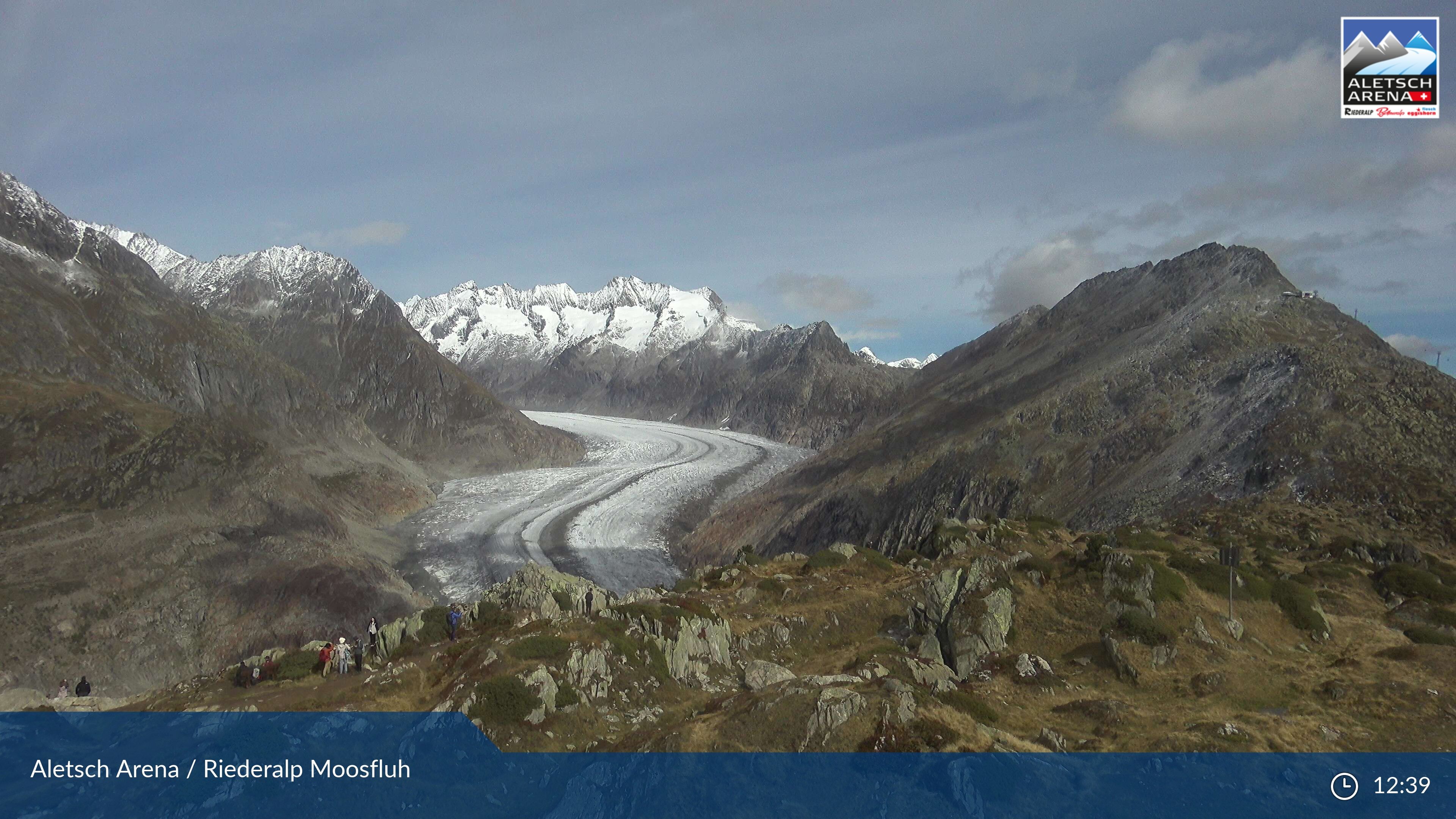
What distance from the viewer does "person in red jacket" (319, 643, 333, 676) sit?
98.3ft

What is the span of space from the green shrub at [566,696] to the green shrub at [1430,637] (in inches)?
1226

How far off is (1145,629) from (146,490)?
95527 millimetres

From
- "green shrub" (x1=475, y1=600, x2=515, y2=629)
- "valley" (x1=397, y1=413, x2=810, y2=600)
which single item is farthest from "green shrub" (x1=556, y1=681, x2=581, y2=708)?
"valley" (x1=397, y1=413, x2=810, y2=600)

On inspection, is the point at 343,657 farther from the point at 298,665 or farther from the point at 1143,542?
the point at 1143,542

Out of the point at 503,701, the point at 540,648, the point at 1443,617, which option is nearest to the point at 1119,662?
the point at 1443,617

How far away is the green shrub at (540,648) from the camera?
2586cm

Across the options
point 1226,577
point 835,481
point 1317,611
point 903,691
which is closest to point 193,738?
point 903,691

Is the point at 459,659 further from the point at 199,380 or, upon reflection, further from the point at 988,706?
the point at 199,380

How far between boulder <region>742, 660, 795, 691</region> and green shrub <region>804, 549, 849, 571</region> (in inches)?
610

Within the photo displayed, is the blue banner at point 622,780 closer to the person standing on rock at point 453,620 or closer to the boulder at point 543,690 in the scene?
the boulder at point 543,690

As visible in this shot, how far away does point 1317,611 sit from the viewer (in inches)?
1205

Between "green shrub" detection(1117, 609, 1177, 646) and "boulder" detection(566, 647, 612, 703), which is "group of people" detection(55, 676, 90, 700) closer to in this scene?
"boulder" detection(566, 647, 612, 703)

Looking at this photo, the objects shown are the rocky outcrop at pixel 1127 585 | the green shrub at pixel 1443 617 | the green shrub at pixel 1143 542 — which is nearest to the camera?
the rocky outcrop at pixel 1127 585

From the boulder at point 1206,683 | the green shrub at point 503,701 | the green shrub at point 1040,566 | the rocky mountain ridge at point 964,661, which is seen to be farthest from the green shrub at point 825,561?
the green shrub at point 503,701
